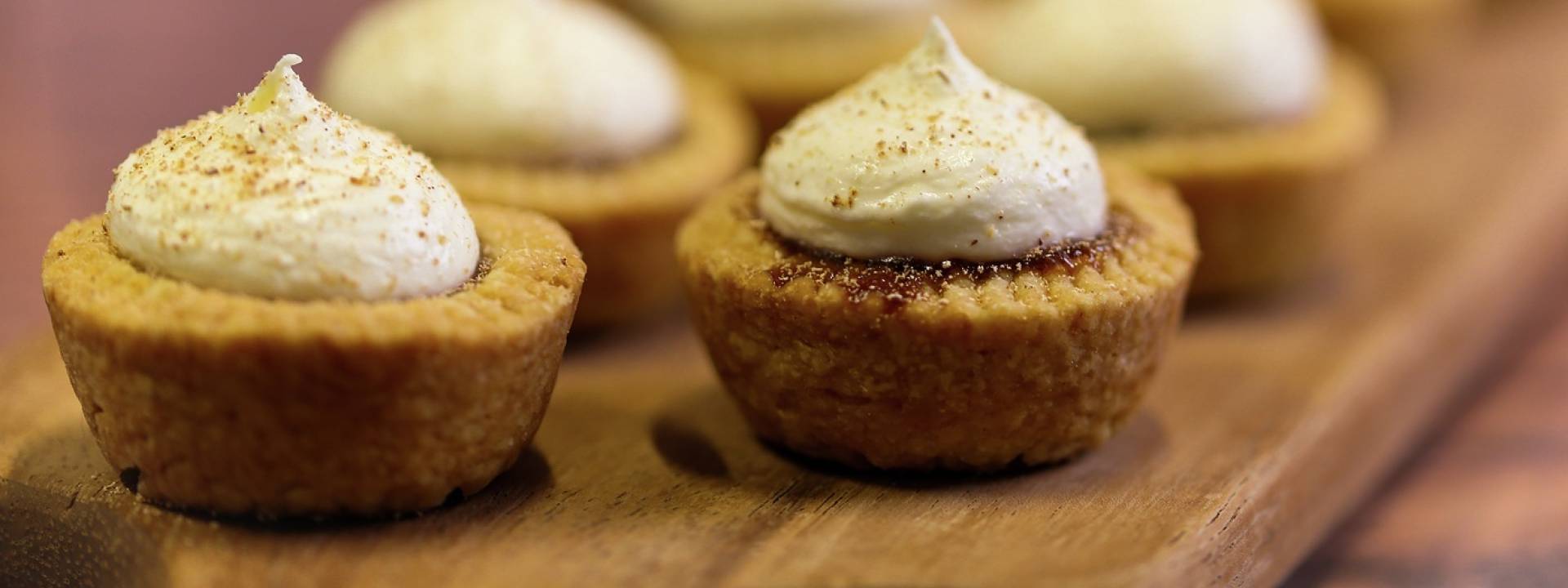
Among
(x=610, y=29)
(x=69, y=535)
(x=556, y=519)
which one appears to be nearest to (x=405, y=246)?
(x=556, y=519)

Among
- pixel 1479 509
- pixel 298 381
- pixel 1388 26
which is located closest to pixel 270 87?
pixel 298 381

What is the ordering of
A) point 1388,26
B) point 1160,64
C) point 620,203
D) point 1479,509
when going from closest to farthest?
point 1479,509
point 620,203
point 1160,64
point 1388,26

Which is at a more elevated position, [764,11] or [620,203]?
[764,11]

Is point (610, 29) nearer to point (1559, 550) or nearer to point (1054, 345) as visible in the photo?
point (1054, 345)

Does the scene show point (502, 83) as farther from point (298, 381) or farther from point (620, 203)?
point (298, 381)

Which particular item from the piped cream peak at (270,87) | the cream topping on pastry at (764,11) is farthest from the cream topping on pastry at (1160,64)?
the piped cream peak at (270,87)

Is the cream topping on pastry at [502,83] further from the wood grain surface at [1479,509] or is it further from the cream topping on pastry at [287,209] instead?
the wood grain surface at [1479,509]
